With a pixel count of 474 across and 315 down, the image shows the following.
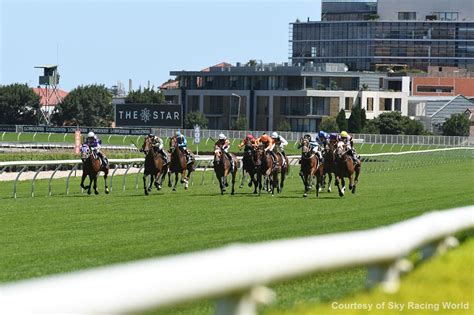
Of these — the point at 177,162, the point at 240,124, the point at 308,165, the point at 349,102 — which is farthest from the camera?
the point at 349,102

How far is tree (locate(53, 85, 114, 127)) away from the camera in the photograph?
4604 inches

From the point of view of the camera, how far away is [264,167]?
101 feet

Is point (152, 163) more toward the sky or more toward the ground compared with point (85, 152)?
more toward the ground

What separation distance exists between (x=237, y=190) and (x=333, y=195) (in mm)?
3639

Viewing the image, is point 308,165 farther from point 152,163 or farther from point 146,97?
point 146,97

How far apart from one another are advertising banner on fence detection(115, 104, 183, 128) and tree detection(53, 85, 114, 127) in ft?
143

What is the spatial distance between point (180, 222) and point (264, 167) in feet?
37.8

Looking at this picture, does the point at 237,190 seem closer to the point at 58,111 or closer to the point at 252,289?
the point at 252,289

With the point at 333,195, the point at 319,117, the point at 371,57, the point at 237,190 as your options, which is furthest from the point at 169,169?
the point at 371,57

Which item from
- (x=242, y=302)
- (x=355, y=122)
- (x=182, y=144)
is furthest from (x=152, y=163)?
(x=355, y=122)

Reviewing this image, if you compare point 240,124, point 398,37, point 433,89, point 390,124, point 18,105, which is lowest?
point 240,124

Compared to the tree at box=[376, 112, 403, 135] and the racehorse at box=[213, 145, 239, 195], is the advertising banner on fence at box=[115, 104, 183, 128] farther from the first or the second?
the racehorse at box=[213, 145, 239, 195]

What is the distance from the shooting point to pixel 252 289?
5.22 m

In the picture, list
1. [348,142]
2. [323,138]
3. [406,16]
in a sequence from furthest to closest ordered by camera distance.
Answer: [406,16] < [323,138] < [348,142]
